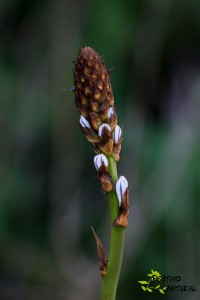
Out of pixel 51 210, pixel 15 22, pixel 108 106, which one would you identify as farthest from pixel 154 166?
pixel 108 106

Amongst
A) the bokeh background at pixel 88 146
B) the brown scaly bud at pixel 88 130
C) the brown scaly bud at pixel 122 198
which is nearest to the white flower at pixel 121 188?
the brown scaly bud at pixel 122 198

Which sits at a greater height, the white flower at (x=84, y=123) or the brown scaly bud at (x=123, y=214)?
the white flower at (x=84, y=123)

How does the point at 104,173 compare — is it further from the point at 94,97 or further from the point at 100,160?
the point at 94,97

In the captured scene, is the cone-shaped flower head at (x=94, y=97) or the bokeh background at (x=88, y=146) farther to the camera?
the bokeh background at (x=88, y=146)

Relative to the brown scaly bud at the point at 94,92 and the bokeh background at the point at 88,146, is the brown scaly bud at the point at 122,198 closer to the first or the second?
the brown scaly bud at the point at 94,92

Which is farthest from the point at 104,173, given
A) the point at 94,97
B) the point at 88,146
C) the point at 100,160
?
the point at 88,146
